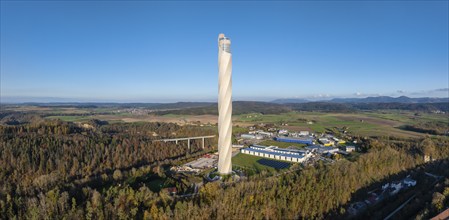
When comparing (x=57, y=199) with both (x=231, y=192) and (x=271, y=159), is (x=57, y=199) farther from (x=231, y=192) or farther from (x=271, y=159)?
(x=271, y=159)

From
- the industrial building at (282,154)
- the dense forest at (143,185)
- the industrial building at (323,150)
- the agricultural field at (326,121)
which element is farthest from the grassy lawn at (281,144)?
the agricultural field at (326,121)

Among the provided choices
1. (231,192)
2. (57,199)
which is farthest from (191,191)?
(57,199)

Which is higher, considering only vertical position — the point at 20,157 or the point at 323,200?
the point at 20,157

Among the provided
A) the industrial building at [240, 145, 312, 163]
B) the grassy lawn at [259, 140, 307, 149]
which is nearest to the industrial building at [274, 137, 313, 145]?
the grassy lawn at [259, 140, 307, 149]

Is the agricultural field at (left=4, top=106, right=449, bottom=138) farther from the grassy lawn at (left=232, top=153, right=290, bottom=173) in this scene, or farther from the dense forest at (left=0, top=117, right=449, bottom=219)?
the grassy lawn at (left=232, top=153, right=290, bottom=173)

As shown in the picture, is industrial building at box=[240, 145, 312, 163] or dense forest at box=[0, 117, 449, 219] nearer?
dense forest at box=[0, 117, 449, 219]

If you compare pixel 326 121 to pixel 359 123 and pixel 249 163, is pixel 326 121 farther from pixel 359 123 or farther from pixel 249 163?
pixel 249 163

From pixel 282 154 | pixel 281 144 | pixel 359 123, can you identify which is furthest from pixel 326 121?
pixel 282 154

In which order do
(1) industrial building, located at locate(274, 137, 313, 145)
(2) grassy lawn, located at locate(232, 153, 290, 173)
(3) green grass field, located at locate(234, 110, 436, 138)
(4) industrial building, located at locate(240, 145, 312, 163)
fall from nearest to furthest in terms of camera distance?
1. (2) grassy lawn, located at locate(232, 153, 290, 173)
2. (4) industrial building, located at locate(240, 145, 312, 163)
3. (1) industrial building, located at locate(274, 137, 313, 145)
4. (3) green grass field, located at locate(234, 110, 436, 138)
